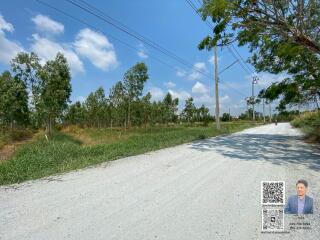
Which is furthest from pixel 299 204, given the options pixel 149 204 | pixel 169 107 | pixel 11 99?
pixel 169 107

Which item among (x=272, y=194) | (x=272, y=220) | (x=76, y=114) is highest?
(x=76, y=114)

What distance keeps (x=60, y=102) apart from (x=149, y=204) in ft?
76.0

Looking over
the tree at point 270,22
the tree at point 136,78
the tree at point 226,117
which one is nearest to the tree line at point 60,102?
the tree at point 136,78

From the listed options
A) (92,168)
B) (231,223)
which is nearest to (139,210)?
(231,223)

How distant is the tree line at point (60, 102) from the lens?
2302cm

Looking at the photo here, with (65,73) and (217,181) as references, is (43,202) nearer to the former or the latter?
(217,181)

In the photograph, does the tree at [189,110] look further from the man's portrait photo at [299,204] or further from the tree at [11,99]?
the man's portrait photo at [299,204]

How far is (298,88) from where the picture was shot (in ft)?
58.4

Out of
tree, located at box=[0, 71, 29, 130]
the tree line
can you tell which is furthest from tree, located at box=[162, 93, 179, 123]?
tree, located at box=[0, 71, 29, 130]

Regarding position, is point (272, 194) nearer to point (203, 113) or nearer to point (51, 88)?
point (51, 88)

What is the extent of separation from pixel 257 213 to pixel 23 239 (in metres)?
3.34

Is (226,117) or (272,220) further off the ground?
(226,117)

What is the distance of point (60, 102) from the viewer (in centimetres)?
2653

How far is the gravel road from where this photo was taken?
13.1 ft
